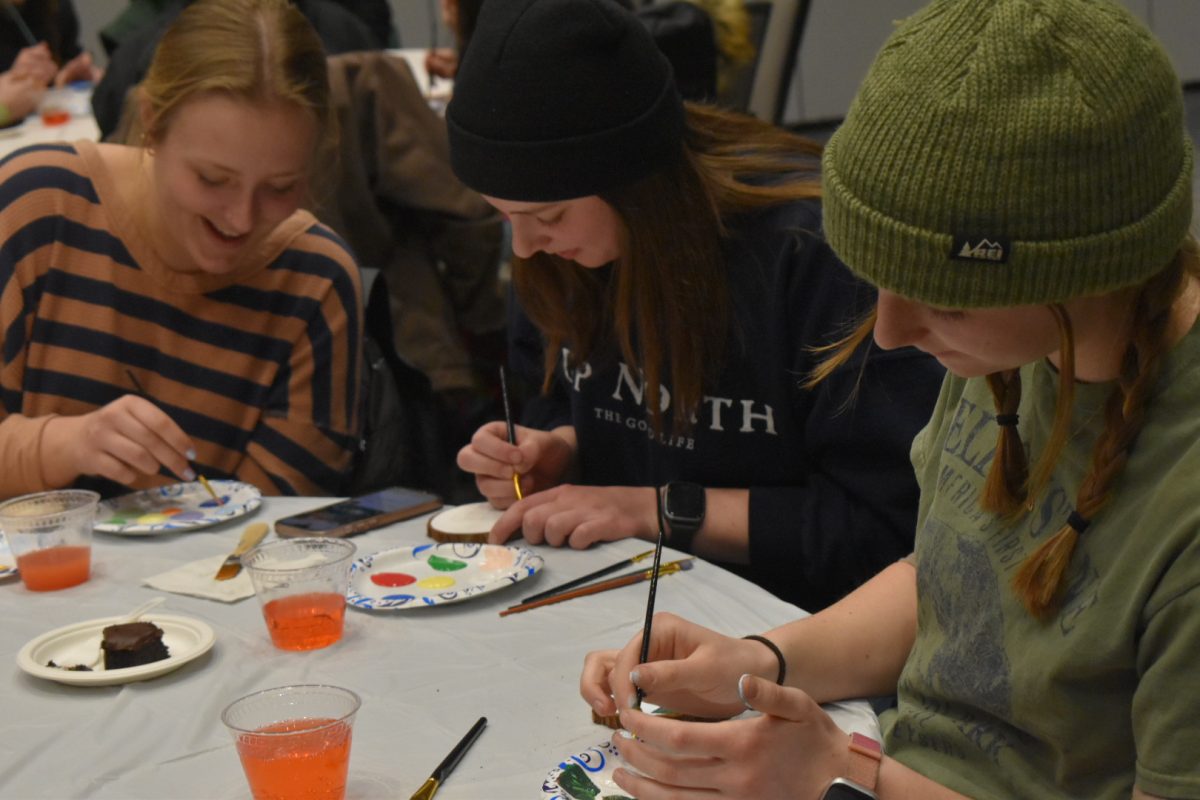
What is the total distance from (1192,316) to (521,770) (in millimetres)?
693

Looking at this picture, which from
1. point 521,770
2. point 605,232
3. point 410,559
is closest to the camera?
point 521,770

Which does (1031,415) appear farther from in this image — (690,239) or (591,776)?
(690,239)

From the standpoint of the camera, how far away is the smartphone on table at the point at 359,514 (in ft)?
5.87

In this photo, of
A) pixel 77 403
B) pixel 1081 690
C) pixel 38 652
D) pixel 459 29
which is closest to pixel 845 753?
pixel 1081 690

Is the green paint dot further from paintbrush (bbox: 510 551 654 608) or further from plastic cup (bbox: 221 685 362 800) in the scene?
plastic cup (bbox: 221 685 362 800)

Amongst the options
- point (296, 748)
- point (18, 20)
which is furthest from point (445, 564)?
point (18, 20)

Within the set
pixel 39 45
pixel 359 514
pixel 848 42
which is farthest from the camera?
pixel 848 42

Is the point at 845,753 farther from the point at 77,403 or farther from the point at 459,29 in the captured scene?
the point at 459,29

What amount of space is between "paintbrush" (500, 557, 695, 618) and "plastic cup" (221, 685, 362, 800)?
40 cm

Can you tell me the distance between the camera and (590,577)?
1.61m

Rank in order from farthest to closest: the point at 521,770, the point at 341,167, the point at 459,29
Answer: the point at 459,29 < the point at 341,167 < the point at 521,770

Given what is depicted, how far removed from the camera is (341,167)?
3.52 meters

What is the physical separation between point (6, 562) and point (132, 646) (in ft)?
1.39

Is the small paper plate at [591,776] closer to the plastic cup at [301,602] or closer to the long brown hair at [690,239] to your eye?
the plastic cup at [301,602]
